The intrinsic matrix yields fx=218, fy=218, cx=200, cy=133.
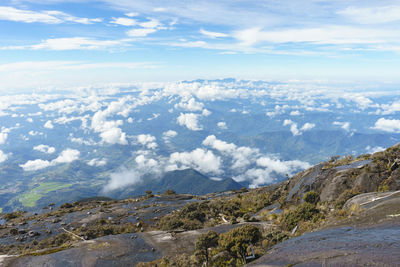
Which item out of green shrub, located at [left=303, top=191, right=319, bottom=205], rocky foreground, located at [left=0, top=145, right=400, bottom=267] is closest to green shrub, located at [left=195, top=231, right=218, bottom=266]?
rocky foreground, located at [left=0, top=145, right=400, bottom=267]

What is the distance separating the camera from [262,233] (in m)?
18.5

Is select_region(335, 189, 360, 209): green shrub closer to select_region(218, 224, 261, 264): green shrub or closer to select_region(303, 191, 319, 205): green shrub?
select_region(303, 191, 319, 205): green shrub

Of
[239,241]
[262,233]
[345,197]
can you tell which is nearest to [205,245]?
[239,241]

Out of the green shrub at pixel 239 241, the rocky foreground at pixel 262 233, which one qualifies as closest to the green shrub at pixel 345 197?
the rocky foreground at pixel 262 233

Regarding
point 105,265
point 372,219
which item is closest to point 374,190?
point 372,219

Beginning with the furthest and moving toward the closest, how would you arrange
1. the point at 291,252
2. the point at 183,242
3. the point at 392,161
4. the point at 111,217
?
1. the point at 111,217
2. the point at 392,161
3. the point at 183,242
4. the point at 291,252

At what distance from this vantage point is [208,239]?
16.8 metres

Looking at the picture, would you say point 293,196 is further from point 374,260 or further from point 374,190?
point 374,260

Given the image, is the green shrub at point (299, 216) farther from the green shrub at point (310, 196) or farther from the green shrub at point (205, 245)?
the green shrub at point (205, 245)

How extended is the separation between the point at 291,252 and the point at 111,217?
103ft

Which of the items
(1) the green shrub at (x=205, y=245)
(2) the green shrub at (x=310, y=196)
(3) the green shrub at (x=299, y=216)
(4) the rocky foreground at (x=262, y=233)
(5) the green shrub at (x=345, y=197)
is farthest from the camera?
(2) the green shrub at (x=310, y=196)

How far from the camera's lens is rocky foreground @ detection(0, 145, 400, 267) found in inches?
441

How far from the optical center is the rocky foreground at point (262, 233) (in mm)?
11211

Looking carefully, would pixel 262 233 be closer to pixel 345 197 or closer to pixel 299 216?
pixel 299 216
